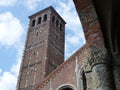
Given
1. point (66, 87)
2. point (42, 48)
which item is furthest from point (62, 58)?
point (66, 87)

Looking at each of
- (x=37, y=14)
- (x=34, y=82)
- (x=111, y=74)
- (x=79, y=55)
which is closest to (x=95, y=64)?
(x=111, y=74)

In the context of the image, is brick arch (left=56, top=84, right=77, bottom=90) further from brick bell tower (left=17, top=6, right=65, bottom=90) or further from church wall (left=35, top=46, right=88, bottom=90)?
brick bell tower (left=17, top=6, right=65, bottom=90)

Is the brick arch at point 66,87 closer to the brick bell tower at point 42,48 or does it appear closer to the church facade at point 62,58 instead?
the church facade at point 62,58

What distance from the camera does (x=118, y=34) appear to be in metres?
3.38

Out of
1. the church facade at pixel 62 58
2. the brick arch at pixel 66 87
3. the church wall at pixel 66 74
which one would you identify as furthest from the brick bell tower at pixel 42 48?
the brick arch at pixel 66 87

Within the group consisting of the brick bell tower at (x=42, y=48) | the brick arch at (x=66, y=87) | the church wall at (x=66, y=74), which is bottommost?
the brick arch at (x=66, y=87)

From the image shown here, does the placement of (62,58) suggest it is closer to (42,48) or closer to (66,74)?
(42,48)

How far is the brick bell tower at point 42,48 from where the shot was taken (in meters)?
24.5

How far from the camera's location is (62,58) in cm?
2891

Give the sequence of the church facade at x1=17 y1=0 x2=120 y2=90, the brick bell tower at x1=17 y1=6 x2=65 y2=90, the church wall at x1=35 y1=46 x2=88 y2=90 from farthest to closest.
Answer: the brick bell tower at x1=17 y1=6 x2=65 y2=90 < the church wall at x1=35 y1=46 x2=88 y2=90 < the church facade at x1=17 y1=0 x2=120 y2=90

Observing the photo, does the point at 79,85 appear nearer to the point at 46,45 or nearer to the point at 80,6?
the point at 80,6

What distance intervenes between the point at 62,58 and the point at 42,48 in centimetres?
380

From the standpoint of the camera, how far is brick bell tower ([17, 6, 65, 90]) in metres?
24.5

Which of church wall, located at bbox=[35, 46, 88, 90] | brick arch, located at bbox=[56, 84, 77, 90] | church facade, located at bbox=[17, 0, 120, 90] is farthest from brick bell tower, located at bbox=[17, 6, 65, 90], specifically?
brick arch, located at bbox=[56, 84, 77, 90]
